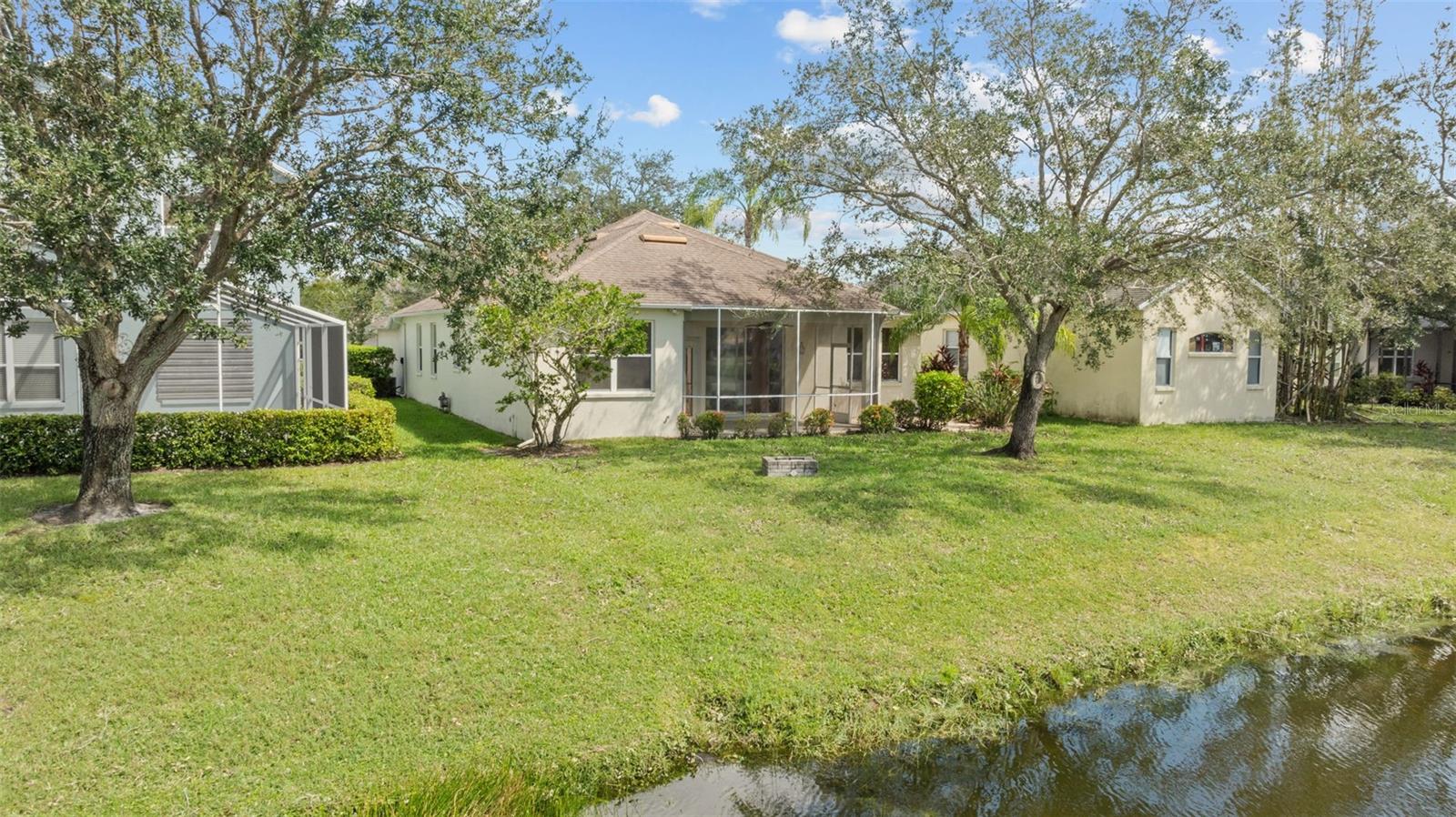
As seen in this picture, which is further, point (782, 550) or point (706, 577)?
point (782, 550)

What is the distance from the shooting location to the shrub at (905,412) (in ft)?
60.5

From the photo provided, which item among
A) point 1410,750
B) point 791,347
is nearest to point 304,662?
point 1410,750

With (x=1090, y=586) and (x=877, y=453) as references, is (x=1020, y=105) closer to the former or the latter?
(x=877, y=453)

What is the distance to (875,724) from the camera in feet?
19.9

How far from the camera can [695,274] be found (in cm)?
1836

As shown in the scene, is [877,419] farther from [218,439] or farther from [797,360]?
[218,439]

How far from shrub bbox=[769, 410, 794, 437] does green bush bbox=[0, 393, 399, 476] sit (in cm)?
731

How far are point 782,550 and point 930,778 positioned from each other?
3.60 meters

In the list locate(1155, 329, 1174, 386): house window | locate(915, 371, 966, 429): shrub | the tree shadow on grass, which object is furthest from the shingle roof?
locate(1155, 329, 1174, 386): house window

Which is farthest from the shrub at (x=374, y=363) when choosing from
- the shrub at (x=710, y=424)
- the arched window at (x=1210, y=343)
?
the arched window at (x=1210, y=343)

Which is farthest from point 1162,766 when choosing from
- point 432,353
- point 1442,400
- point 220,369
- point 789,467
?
point 1442,400

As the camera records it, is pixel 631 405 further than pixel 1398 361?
No

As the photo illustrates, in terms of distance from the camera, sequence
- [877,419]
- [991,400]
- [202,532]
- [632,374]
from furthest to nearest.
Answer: [991,400] < [877,419] < [632,374] < [202,532]

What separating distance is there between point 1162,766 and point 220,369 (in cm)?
1469
